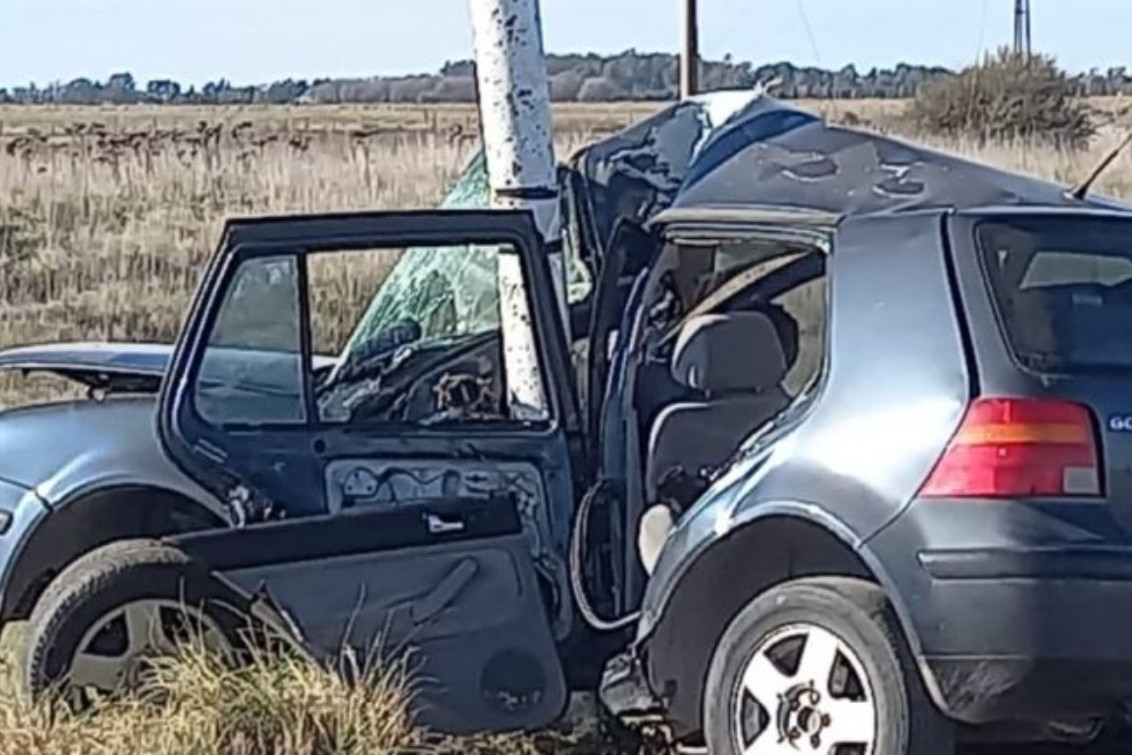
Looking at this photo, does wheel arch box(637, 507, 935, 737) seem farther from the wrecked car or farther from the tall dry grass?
the tall dry grass

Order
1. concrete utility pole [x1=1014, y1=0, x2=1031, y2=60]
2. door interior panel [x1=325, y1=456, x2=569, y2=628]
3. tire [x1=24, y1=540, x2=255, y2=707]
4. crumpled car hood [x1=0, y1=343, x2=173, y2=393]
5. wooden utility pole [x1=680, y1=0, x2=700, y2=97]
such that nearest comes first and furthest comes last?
tire [x1=24, y1=540, x2=255, y2=707], door interior panel [x1=325, y1=456, x2=569, y2=628], crumpled car hood [x1=0, y1=343, x2=173, y2=393], wooden utility pole [x1=680, y1=0, x2=700, y2=97], concrete utility pole [x1=1014, y1=0, x2=1031, y2=60]

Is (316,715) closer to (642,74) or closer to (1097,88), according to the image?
(1097,88)

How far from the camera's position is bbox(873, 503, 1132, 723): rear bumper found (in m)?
5.14

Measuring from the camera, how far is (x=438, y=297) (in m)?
7.87

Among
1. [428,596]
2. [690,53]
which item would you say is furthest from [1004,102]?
[428,596]

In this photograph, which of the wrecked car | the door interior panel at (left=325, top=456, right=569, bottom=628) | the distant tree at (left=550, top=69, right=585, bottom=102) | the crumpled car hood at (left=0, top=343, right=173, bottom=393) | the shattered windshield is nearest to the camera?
the wrecked car

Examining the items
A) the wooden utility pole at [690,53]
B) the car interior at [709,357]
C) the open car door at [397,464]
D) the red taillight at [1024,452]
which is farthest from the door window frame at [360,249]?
the wooden utility pole at [690,53]

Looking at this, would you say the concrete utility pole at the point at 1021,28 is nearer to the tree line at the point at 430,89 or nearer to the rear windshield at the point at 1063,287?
the tree line at the point at 430,89

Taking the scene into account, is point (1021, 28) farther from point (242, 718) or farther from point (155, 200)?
point (242, 718)

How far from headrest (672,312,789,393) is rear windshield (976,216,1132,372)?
0.90 meters

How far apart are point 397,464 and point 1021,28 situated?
3090 centimetres

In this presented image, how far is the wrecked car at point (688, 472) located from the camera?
525cm

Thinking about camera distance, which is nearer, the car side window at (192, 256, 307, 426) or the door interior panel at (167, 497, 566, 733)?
the door interior panel at (167, 497, 566, 733)

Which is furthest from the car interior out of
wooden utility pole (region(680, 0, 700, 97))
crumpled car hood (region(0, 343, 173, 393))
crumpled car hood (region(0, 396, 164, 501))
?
wooden utility pole (region(680, 0, 700, 97))
